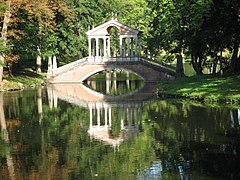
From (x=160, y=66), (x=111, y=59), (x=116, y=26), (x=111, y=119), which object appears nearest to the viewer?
(x=111, y=119)

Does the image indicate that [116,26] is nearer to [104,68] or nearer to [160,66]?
[104,68]

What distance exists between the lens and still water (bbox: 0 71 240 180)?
12.9m

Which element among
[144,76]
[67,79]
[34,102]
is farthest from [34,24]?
[34,102]

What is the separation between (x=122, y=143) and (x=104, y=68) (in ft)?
136

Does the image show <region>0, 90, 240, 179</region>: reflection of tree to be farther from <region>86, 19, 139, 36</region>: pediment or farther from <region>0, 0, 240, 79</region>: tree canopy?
<region>86, 19, 139, 36</region>: pediment

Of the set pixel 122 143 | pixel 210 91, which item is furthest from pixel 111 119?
pixel 210 91

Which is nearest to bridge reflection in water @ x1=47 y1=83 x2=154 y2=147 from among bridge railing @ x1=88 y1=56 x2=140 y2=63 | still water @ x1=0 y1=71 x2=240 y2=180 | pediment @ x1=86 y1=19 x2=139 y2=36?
still water @ x1=0 y1=71 x2=240 y2=180

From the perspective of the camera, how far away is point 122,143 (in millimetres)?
17156

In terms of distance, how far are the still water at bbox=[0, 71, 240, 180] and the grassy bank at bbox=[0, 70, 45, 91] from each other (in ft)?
53.4

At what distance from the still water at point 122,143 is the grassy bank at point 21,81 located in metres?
16.3

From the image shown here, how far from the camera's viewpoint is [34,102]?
1297 inches

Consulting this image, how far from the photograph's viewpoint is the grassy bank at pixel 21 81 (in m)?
44.4

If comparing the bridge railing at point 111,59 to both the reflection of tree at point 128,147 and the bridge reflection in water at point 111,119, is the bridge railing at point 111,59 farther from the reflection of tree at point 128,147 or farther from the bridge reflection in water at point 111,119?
the reflection of tree at point 128,147

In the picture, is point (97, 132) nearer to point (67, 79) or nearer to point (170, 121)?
point (170, 121)
